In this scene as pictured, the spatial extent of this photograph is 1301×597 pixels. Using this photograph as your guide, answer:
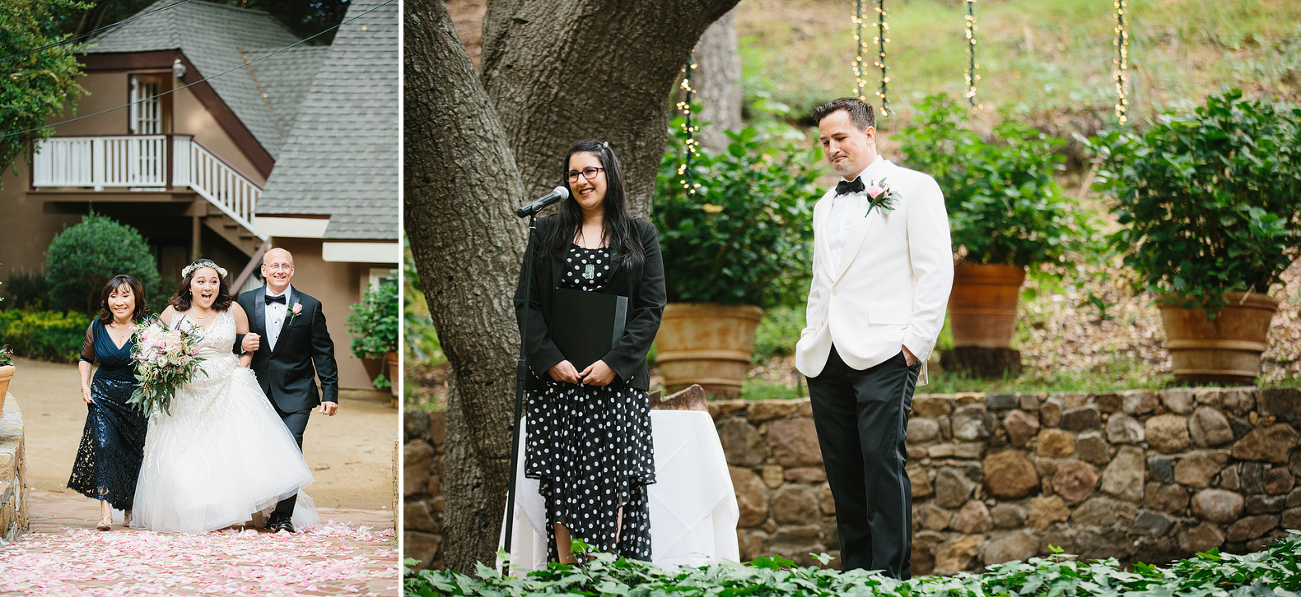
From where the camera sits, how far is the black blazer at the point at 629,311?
2760 millimetres

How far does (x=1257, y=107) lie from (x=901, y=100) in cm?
545

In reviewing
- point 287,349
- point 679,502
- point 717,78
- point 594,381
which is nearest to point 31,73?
point 287,349

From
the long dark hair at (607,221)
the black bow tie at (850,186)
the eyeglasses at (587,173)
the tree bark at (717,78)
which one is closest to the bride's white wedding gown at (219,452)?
the long dark hair at (607,221)

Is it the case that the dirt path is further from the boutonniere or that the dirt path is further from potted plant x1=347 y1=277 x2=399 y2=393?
the boutonniere

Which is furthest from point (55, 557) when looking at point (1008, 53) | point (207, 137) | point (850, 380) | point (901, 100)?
point (1008, 53)

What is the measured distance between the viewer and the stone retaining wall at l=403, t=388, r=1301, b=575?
198 inches

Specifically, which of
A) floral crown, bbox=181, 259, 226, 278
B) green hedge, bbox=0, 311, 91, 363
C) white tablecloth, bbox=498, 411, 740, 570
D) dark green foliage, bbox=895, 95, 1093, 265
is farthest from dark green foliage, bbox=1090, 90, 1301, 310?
green hedge, bbox=0, 311, 91, 363

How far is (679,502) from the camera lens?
3084 millimetres

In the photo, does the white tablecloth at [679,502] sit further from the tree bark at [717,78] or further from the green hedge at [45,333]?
the tree bark at [717,78]

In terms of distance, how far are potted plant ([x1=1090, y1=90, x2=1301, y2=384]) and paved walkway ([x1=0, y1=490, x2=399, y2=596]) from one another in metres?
4.61

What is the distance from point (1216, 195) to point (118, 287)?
5273 mm

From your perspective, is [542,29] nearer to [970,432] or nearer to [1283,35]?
[970,432]

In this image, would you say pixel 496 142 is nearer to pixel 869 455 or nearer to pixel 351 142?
pixel 351 142

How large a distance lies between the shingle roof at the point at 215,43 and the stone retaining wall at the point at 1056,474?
314cm
